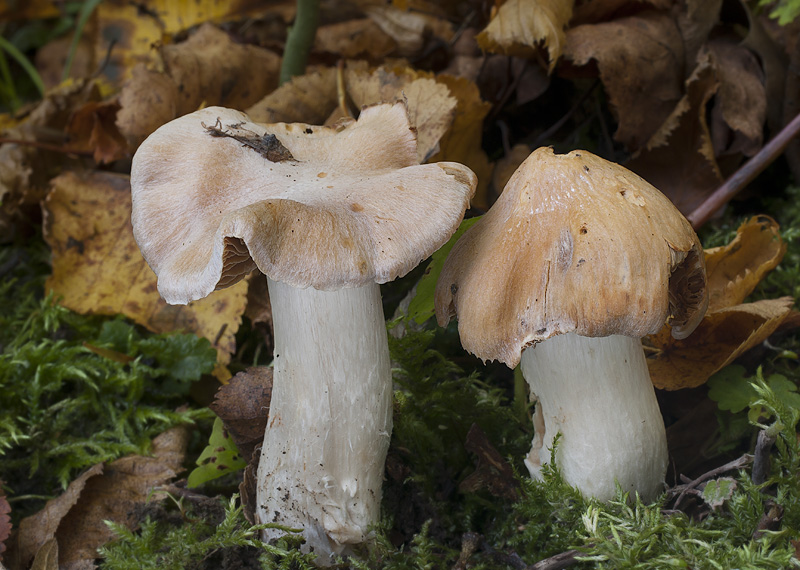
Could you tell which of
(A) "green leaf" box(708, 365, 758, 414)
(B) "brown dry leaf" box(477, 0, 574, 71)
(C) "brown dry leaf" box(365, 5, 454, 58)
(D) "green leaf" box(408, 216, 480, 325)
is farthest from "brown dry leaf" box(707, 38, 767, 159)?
(D) "green leaf" box(408, 216, 480, 325)

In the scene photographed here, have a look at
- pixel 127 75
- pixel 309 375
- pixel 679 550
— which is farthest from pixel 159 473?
pixel 127 75

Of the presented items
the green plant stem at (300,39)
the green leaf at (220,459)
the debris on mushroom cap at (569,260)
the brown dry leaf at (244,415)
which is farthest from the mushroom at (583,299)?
the green plant stem at (300,39)

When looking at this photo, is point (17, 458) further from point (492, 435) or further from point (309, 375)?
point (492, 435)

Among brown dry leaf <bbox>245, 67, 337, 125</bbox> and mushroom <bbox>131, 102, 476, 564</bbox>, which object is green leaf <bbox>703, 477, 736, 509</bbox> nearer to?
mushroom <bbox>131, 102, 476, 564</bbox>

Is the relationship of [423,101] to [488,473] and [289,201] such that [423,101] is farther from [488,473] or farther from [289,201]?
[488,473]

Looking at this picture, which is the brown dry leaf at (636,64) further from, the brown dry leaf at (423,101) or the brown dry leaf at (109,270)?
the brown dry leaf at (109,270)
